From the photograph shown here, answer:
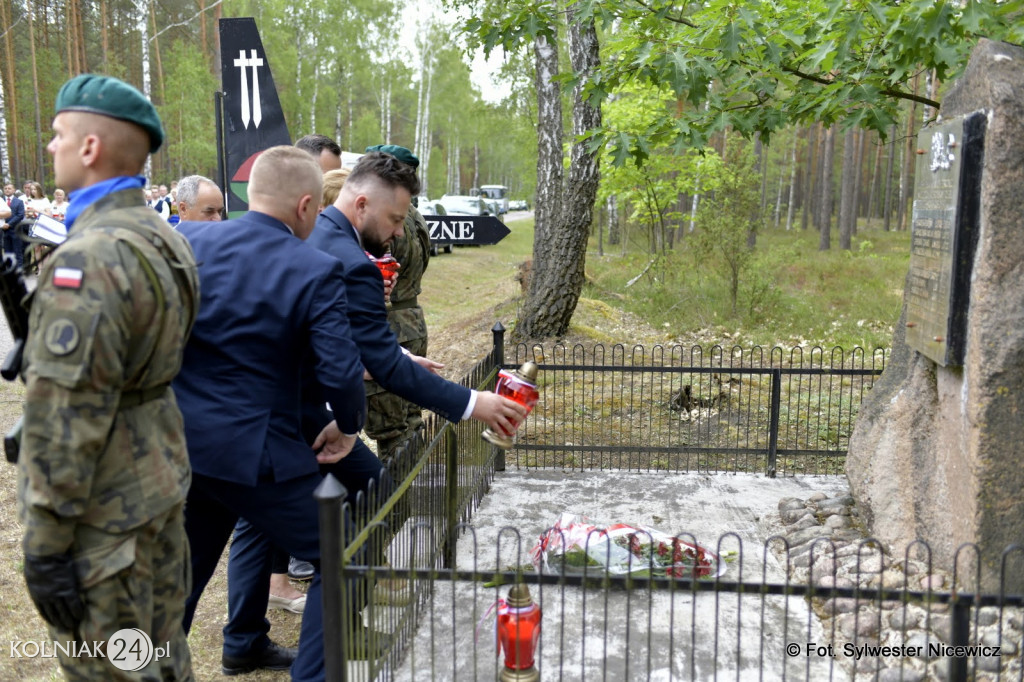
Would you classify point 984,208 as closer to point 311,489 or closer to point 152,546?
point 311,489

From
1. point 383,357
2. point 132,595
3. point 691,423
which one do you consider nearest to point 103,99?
point 132,595

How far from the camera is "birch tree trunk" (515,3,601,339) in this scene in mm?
9812

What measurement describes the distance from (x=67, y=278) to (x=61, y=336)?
5.8 inches

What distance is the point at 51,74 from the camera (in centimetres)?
2970

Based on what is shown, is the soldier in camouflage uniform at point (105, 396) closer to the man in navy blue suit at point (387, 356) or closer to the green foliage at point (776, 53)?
the man in navy blue suit at point (387, 356)

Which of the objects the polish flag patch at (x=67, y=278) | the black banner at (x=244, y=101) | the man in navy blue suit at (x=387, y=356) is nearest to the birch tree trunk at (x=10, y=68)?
the black banner at (x=244, y=101)

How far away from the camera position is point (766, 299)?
13.0 m

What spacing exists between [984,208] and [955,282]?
35cm

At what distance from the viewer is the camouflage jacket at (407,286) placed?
4758 mm

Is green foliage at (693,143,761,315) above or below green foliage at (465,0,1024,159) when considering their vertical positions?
below

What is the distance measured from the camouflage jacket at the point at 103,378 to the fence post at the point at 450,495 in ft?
6.35

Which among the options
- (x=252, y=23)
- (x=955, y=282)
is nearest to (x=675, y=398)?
(x=955, y=282)

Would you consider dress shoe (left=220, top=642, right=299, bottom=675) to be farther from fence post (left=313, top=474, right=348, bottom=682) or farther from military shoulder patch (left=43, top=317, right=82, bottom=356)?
military shoulder patch (left=43, top=317, right=82, bottom=356)

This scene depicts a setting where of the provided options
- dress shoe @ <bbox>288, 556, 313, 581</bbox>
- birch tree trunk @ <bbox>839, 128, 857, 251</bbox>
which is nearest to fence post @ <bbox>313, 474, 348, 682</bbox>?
dress shoe @ <bbox>288, 556, 313, 581</bbox>
